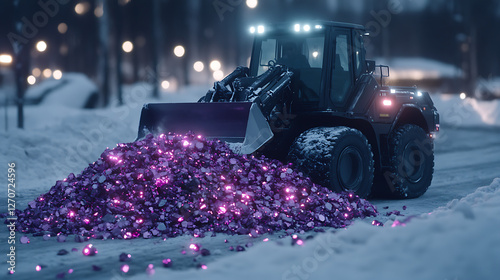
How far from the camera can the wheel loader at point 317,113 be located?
30.6 ft

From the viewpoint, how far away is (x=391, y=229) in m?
6.39

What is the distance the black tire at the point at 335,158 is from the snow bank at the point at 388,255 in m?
2.74

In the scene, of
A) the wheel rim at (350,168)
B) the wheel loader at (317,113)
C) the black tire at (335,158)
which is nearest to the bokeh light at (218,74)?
the wheel loader at (317,113)

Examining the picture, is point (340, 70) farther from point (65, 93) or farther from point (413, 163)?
point (65, 93)

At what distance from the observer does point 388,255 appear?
573 cm

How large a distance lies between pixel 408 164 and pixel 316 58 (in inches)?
106

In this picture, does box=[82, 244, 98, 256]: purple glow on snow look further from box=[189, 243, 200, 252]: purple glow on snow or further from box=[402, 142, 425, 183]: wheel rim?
box=[402, 142, 425, 183]: wheel rim

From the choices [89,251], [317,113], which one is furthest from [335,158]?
[89,251]

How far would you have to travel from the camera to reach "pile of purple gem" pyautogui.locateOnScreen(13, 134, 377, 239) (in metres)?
7.97

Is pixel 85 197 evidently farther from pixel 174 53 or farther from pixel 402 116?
pixel 174 53

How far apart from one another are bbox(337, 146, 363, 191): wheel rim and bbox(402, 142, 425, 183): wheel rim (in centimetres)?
160

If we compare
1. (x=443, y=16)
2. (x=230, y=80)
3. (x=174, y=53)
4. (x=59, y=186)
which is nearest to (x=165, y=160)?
(x=59, y=186)

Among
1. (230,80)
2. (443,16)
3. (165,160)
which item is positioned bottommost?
(165,160)

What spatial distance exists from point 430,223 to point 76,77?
29354mm
